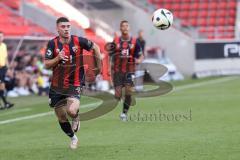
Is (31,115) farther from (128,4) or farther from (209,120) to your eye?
(128,4)

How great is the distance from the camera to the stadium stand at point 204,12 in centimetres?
3856

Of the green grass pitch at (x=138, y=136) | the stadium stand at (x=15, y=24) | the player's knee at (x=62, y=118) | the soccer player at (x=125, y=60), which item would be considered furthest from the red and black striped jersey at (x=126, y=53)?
the stadium stand at (x=15, y=24)

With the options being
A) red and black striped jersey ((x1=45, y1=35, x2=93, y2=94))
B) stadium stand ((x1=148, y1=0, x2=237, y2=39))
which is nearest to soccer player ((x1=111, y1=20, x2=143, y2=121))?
red and black striped jersey ((x1=45, y1=35, x2=93, y2=94))

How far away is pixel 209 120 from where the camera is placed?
42.6 ft

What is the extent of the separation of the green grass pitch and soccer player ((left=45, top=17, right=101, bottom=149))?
1.62ft

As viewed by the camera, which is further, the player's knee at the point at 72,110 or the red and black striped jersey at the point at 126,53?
the red and black striped jersey at the point at 126,53

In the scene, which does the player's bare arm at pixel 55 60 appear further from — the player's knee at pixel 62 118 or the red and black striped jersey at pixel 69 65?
the player's knee at pixel 62 118

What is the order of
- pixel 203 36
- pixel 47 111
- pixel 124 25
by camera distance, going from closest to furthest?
pixel 124 25, pixel 47 111, pixel 203 36

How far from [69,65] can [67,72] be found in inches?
5.0

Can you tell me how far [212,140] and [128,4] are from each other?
26.8 meters

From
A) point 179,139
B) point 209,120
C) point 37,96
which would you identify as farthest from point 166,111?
point 37,96

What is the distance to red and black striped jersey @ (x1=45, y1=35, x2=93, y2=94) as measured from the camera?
32.3 ft

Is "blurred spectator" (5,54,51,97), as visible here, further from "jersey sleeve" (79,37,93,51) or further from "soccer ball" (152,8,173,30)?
"jersey sleeve" (79,37,93,51)

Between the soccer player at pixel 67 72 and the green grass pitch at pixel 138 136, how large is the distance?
0.49 meters
